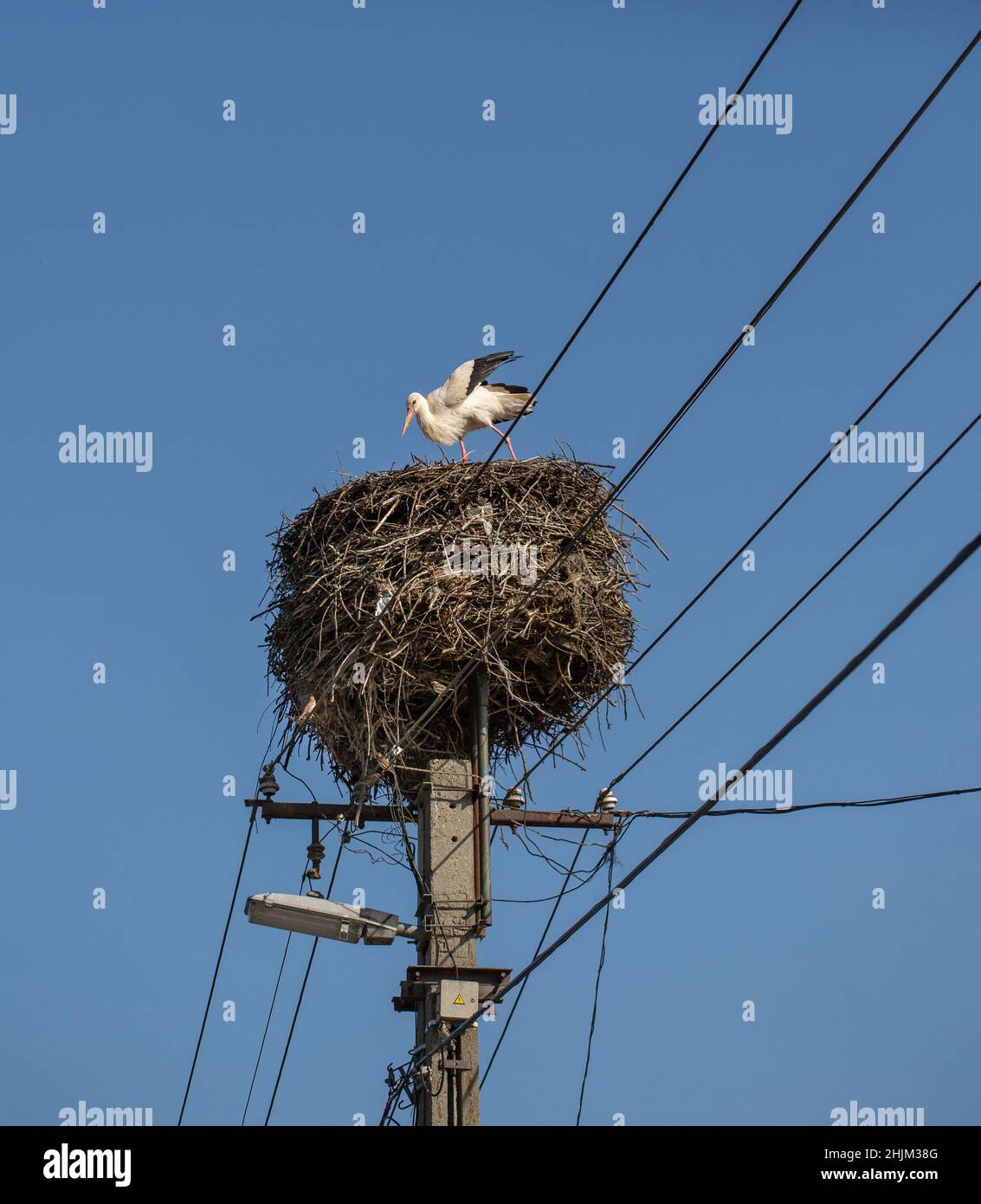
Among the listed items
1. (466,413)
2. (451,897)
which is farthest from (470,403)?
(451,897)

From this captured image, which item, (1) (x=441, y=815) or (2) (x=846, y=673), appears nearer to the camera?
(2) (x=846, y=673)

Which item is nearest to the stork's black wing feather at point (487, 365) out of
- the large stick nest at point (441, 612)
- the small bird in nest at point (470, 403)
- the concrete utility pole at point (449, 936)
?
the small bird in nest at point (470, 403)

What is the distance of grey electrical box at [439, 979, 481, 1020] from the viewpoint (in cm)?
845

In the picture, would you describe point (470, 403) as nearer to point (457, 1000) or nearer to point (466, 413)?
point (466, 413)

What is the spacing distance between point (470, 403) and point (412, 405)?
65cm

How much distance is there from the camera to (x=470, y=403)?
44.1 ft

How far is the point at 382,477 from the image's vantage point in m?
10.9

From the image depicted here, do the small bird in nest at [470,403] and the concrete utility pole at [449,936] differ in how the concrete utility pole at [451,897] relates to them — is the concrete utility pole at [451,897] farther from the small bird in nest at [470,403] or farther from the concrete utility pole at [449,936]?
the small bird in nest at [470,403]

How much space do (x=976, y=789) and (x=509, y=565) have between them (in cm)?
339

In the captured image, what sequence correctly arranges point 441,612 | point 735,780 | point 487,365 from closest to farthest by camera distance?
point 735,780
point 441,612
point 487,365

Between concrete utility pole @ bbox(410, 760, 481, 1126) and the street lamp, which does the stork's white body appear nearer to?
concrete utility pole @ bbox(410, 760, 481, 1126)

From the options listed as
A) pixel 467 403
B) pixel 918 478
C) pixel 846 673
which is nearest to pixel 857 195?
pixel 918 478

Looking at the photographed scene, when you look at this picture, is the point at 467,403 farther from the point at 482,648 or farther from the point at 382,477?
the point at 482,648

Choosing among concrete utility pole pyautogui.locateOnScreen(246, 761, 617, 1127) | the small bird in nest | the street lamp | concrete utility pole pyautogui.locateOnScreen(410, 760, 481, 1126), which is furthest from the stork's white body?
the street lamp
